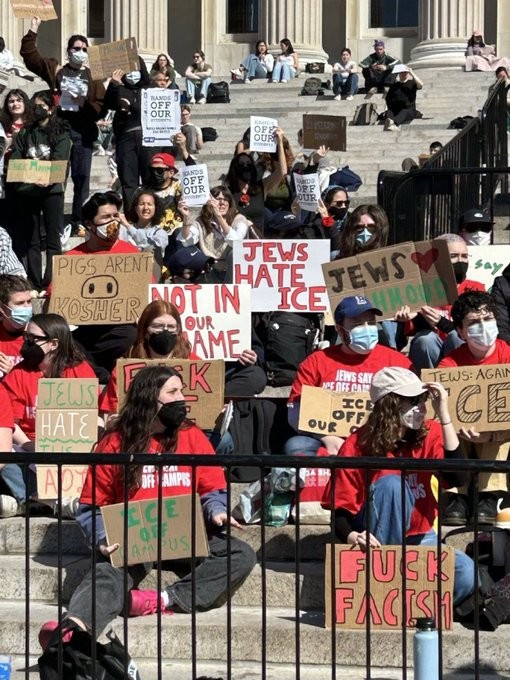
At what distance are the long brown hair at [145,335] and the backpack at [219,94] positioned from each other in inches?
698

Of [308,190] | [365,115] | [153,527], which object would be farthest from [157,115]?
[153,527]

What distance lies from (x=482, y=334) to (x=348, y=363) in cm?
74

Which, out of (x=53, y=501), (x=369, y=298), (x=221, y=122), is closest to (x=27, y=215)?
(x=369, y=298)

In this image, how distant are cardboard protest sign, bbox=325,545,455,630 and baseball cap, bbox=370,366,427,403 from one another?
0.76m

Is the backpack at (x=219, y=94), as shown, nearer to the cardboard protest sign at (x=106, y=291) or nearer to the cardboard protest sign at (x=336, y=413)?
the cardboard protest sign at (x=106, y=291)

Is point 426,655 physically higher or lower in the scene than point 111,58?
Result: lower

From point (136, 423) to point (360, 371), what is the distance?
65.1 inches

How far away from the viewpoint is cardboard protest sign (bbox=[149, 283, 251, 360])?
38.2 ft

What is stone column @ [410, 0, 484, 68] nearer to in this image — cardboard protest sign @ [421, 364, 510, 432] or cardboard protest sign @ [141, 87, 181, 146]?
cardboard protest sign @ [141, 87, 181, 146]

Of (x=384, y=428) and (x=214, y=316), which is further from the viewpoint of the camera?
(x=214, y=316)

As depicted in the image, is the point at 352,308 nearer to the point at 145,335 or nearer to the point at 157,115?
the point at 145,335

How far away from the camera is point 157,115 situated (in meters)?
17.4

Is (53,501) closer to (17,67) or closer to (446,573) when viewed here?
(446,573)

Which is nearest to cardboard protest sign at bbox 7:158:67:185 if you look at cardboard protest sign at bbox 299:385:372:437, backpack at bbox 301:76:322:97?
cardboard protest sign at bbox 299:385:372:437
